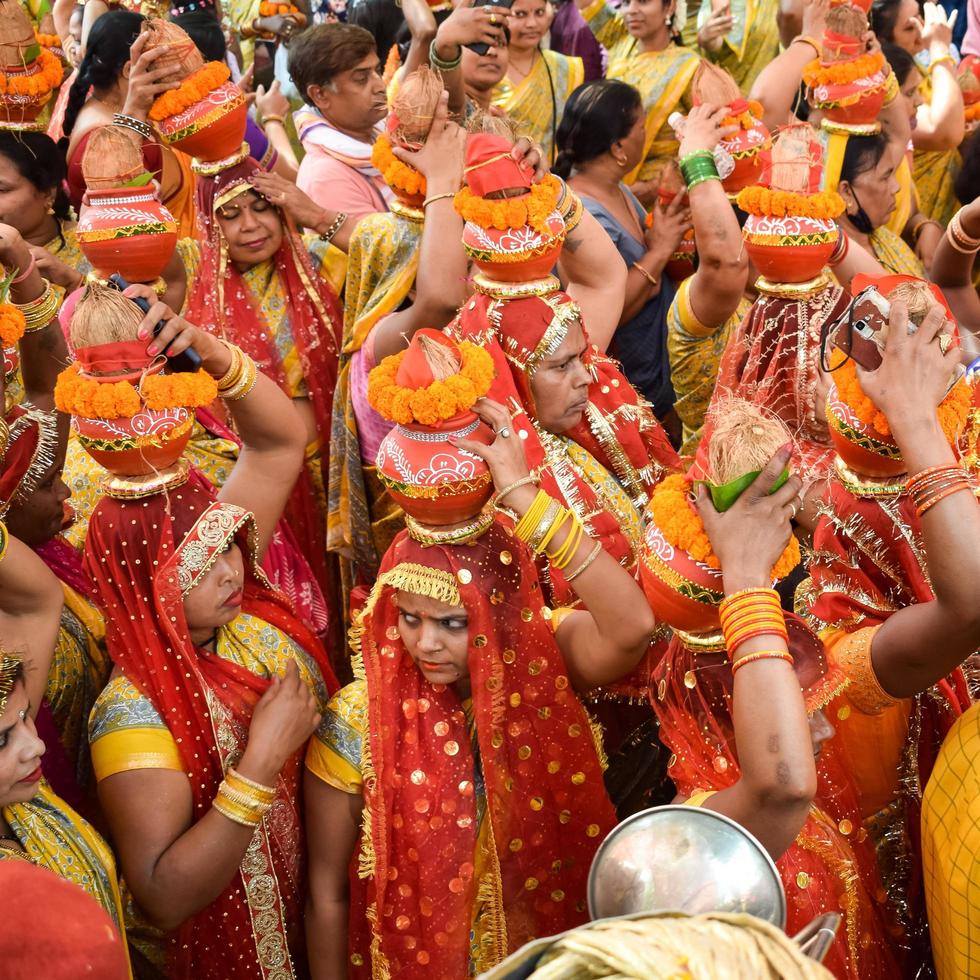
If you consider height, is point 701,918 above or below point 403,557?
above

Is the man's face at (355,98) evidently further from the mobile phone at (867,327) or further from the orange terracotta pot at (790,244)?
the mobile phone at (867,327)

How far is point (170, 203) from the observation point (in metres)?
4.99

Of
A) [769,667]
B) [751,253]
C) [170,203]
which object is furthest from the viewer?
[170,203]

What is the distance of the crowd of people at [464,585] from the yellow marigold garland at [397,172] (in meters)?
0.02

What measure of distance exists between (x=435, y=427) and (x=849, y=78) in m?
2.92

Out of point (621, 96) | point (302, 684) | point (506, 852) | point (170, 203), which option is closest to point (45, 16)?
point (170, 203)

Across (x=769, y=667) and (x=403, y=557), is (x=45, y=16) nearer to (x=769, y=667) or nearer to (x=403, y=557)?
(x=403, y=557)

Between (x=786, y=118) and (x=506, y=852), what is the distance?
439 centimetres

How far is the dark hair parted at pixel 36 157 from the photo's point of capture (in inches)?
173

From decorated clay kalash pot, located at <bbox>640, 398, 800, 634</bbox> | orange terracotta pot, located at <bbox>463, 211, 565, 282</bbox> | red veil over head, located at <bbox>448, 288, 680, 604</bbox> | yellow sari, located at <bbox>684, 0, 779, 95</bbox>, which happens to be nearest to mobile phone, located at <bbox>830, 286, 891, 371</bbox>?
decorated clay kalash pot, located at <bbox>640, 398, 800, 634</bbox>

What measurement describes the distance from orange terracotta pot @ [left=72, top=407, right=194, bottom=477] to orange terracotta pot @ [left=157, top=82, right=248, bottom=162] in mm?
1562

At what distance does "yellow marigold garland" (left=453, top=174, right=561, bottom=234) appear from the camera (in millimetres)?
3379

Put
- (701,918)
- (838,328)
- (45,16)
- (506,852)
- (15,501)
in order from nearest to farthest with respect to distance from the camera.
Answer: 1. (701,918)
2. (838,328)
3. (506,852)
4. (15,501)
5. (45,16)

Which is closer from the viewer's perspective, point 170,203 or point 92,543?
point 92,543
